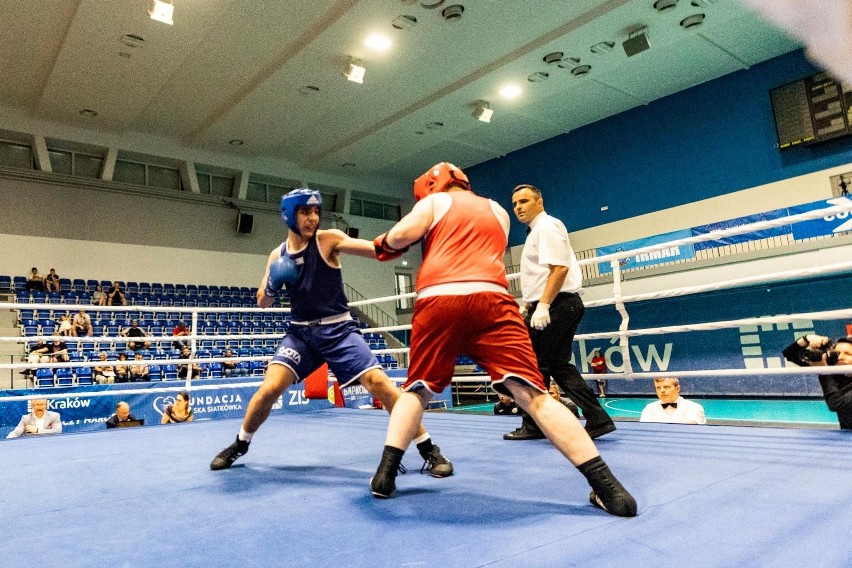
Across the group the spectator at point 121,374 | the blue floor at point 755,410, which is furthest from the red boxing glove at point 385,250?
the spectator at point 121,374

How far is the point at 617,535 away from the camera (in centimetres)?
129

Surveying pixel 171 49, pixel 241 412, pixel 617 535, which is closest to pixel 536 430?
pixel 617 535

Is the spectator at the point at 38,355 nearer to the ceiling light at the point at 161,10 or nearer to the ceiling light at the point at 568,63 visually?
the ceiling light at the point at 161,10

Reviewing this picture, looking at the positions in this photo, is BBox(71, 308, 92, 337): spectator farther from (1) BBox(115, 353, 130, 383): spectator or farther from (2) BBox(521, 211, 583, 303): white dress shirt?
(2) BBox(521, 211, 583, 303): white dress shirt

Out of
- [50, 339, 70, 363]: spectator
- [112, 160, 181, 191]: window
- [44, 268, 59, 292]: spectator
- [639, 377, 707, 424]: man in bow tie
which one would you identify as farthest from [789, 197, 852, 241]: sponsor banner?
[44, 268, 59, 292]: spectator

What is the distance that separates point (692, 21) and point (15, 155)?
12.4 m

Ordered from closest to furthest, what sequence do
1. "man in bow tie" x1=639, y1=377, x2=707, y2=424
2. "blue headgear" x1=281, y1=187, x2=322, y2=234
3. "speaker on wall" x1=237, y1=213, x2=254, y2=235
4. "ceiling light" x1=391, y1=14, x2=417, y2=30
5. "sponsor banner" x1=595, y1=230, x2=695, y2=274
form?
"blue headgear" x1=281, y1=187, x2=322, y2=234, "man in bow tie" x1=639, y1=377, x2=707, y2=424, "ceiling light" x1=391, y1=14, x2=417, y2=30, "sponsor banner" x1=595, y1=230, x2=695, y2=274, "speaker on wall" x1=237, y1=213, x2=254, y2=235

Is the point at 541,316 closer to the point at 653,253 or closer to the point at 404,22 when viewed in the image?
the point at 404,22

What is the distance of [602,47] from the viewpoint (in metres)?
9.19

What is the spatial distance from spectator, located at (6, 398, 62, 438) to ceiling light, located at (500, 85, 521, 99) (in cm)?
878

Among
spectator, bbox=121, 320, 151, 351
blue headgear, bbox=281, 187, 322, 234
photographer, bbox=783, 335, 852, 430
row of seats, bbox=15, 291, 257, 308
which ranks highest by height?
row of seats, bbox=15, 291, 257, 308

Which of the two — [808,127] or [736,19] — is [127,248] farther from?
[808,127]

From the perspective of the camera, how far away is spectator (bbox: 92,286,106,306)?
33.1ft

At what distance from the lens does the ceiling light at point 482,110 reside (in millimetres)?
11067
